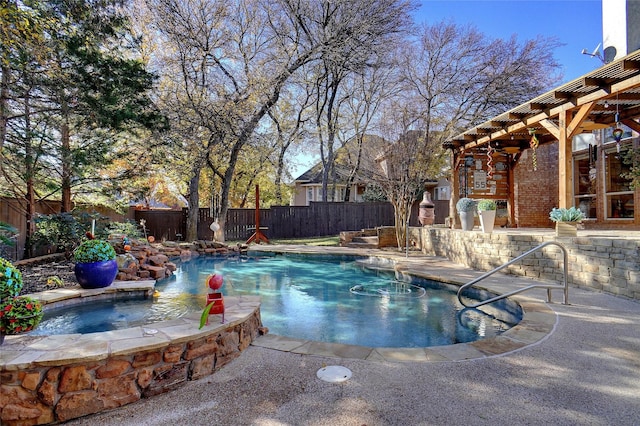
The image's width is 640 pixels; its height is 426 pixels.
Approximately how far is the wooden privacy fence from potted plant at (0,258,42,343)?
11581 mm

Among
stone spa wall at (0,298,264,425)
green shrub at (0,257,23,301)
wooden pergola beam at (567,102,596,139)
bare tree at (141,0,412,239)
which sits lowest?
stone spa wall at (0,298,264,425)

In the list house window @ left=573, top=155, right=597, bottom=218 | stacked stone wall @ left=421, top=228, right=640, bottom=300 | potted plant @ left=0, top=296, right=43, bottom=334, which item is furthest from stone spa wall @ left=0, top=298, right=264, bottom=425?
house window @ left=573, top=155, right=597, bottom=218

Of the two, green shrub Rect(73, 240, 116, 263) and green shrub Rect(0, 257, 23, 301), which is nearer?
green shrub Rect(0, 257, 23, 301)

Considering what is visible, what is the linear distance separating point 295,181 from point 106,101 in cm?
1720

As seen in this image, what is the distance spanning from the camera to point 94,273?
4875 millimetres

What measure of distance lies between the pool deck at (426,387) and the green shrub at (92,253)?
302cm

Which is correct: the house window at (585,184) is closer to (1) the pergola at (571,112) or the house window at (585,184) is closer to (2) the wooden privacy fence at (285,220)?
A: (1) the pergola at (571,112)

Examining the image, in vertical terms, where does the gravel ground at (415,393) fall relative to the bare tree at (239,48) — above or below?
below

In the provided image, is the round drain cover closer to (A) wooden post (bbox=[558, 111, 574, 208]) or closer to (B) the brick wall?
(A) wooden post (bbox=[558, 111, 574, 208])

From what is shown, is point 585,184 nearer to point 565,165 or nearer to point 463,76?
point 565,165

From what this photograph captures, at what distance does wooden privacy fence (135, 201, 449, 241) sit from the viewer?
14.1 meters

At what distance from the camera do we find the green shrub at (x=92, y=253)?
4754 mm

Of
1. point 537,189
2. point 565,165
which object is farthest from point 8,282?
point 537,189

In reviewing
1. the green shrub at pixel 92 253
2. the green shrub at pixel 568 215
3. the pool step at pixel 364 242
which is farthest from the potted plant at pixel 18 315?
the pool step at pixel 364 242
